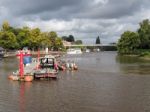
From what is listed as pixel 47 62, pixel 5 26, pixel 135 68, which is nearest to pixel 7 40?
pixel 5 26

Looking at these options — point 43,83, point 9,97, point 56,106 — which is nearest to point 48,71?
point 43,83

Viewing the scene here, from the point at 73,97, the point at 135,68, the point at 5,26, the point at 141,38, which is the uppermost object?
the point at 5,26

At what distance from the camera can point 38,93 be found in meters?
44.6

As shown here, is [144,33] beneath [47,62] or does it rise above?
above

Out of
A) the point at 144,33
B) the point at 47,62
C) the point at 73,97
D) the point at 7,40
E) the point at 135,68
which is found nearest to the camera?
the point at 73,97

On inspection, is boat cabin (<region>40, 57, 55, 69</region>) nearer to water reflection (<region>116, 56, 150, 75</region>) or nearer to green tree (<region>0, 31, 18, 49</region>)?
water reflection (<region>116, 56, 150, 75</region>)

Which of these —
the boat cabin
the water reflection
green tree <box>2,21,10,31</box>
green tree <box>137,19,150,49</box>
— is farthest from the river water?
green tree <box>2,21,10,31</box>

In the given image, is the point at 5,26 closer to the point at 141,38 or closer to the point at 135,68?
the point at 141,38

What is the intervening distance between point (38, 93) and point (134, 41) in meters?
157

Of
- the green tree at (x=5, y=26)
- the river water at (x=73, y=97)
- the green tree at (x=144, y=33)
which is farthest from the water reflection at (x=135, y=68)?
the green tree at (x=5, y=26)

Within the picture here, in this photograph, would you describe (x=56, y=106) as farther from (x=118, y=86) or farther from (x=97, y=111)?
(x=118, y=86)

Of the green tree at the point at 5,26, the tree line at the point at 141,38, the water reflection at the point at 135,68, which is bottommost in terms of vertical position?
the water reflection at the point at 135,68

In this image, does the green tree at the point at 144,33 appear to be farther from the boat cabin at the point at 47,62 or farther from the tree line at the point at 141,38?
the boat cabin at the point at 47,62

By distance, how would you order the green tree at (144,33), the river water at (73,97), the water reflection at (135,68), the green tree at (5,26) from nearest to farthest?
the river water at (73,97)
the water reflection at (135,68)
the green tree at (144,33)
the green tree at (5,26)
